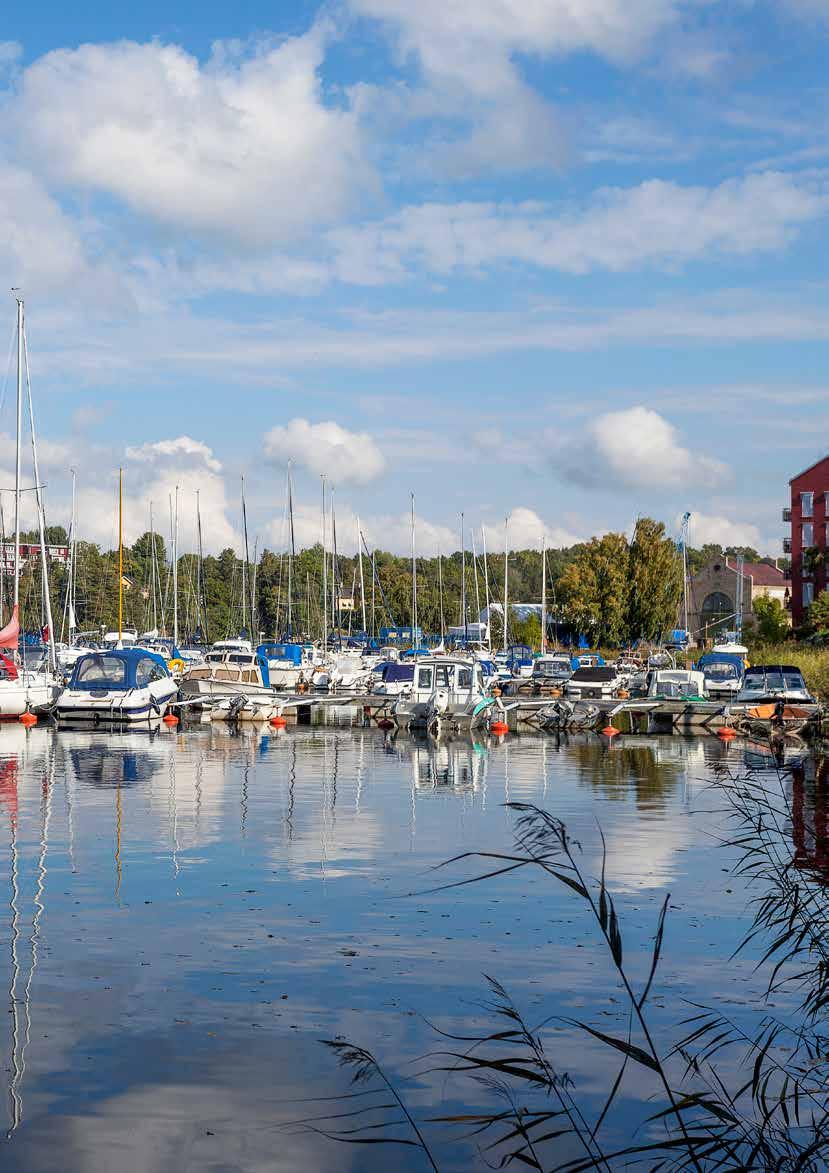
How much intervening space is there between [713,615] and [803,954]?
142m

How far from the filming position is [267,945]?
46.5ft

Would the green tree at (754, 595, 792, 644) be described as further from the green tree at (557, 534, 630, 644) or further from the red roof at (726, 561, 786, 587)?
the red roof at (726, 561, 786, 587)

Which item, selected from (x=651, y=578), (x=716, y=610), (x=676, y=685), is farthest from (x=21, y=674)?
(x=716, y=610)

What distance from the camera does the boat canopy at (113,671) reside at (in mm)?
47188

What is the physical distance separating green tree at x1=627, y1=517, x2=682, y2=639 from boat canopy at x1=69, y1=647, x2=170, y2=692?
65657mm

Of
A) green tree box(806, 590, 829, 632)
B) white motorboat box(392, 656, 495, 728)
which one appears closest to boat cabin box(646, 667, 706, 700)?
white motorboat box(392, 656, 495, 728)

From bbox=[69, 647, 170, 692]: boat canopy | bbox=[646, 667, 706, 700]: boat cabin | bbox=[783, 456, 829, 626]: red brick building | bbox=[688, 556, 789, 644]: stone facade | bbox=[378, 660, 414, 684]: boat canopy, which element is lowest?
bbox=[646, 667, 706, 700]: boat cabin

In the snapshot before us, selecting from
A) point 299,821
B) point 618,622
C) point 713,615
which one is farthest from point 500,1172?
point 713,615

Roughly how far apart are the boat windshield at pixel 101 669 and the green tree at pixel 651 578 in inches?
2608

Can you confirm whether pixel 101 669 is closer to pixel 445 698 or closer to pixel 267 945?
pixel 445 698

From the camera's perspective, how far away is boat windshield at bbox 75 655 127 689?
48.0m

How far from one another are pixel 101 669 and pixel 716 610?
114 metres

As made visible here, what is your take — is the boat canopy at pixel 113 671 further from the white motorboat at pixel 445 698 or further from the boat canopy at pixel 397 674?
the boat canopy at pixel 397 674

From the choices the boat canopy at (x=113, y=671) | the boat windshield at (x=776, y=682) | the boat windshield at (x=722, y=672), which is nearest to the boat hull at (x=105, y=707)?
the boat canopy at (x=113, y=671)
